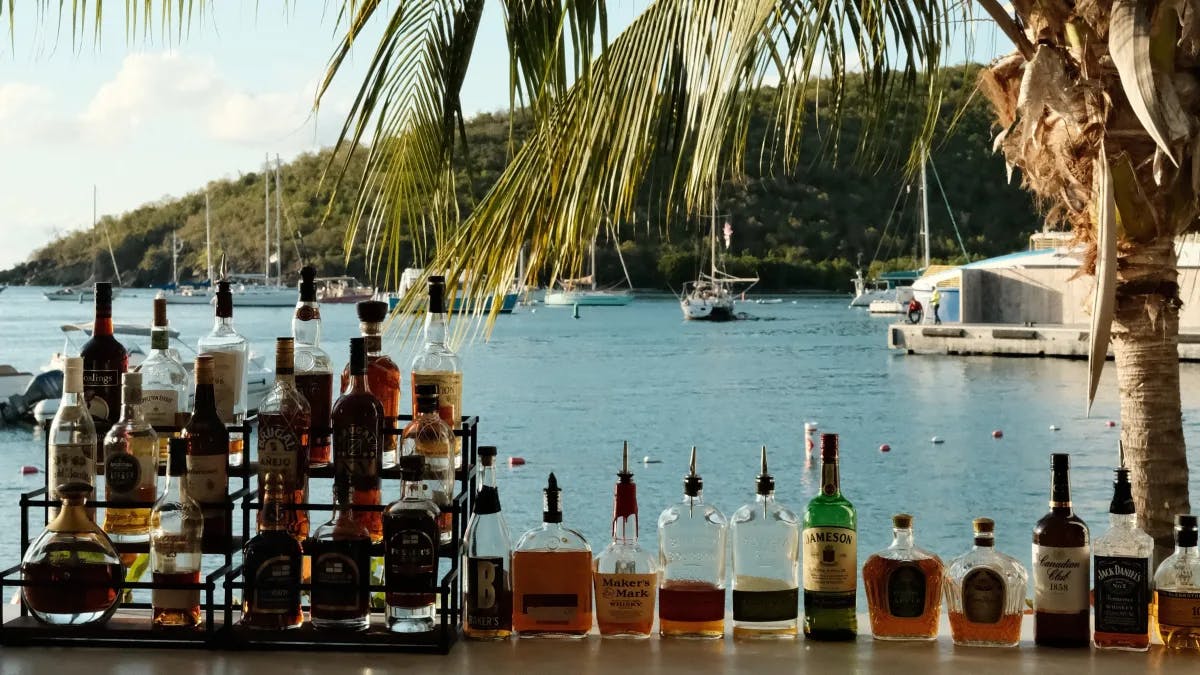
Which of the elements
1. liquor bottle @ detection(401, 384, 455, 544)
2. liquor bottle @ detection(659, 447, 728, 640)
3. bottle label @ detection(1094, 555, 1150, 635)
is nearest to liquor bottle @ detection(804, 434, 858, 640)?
liquor bottle @ detection(659, 447, 728, 640)

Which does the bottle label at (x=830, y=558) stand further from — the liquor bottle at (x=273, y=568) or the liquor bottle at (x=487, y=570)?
the liquor bottle at (x=273, y=568)

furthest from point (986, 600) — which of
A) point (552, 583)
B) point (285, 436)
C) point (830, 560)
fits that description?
point (285, 436)

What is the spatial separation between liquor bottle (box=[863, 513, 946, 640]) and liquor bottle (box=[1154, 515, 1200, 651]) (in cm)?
30

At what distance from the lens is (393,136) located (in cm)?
340

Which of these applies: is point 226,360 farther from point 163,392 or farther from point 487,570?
point 487,570

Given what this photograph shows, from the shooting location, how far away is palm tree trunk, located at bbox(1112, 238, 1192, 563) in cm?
337

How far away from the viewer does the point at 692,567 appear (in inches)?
81.0

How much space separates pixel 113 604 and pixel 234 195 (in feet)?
195

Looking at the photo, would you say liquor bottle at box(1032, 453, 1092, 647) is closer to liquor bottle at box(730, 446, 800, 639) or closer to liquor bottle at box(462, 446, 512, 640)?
liquor bottle at box(730, 446, 800, 639)

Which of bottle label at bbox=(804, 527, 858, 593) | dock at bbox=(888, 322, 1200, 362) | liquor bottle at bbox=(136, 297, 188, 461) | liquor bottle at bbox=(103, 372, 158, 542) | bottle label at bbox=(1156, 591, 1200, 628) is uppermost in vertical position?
liquor bottle at bbox=(136, 297, 188, 461)

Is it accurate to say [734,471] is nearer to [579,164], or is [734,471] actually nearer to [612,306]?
[579,164]

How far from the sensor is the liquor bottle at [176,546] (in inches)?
76.3

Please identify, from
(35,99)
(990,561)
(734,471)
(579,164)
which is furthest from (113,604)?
(35,99)

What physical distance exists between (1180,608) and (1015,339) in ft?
99.2
